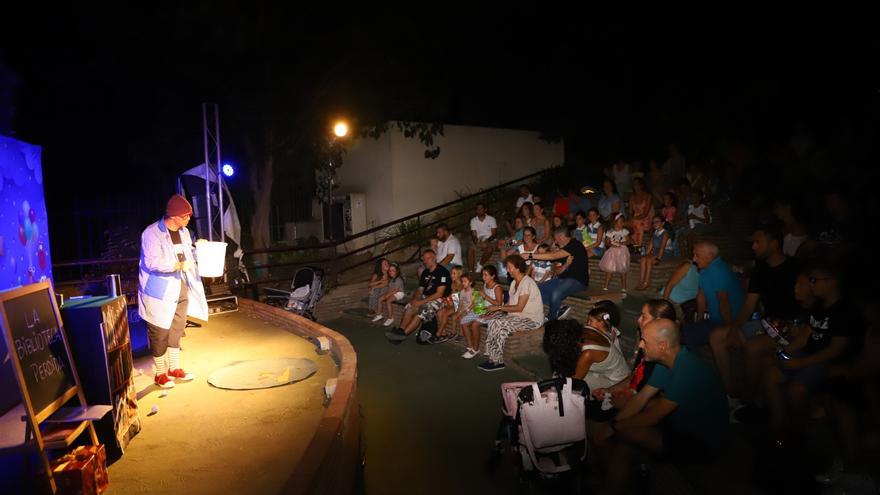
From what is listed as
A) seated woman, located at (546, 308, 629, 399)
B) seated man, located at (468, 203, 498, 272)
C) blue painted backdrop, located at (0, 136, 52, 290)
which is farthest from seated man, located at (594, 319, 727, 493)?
seated man, located at (468, 203, 498, 272)

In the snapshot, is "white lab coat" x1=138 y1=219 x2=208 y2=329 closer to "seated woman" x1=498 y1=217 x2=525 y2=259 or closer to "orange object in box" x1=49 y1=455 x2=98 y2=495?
"orange object in box" x1=49 y1=455 x2=98 y2=495

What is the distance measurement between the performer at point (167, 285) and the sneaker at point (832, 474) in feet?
17.7

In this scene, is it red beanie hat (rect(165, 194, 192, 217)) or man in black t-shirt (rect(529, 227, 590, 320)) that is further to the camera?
man in black t-shirt (rect(529, 227, 590, 320))

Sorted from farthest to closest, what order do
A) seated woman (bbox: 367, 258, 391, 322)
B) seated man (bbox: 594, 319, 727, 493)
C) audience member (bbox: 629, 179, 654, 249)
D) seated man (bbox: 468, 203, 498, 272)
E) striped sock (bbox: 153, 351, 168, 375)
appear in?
seated man (bbox: 468, 203, 498, 272) → seated woman (bbox: 367, 258, 391, 322) → audience member (bbox: 629, 179, 654, 249) → striped sock (bbox: 153, 351, 168, 375) → seated man (bbox: 594, 319, 727, 493)

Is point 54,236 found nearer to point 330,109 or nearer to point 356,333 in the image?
point 330,109

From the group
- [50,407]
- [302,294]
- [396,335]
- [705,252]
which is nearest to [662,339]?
[705,252]

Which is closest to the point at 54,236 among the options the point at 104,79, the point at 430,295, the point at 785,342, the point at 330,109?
the point at 104,79

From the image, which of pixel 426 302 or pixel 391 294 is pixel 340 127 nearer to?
pixel 391 294

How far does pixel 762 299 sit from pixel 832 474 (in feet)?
5.94

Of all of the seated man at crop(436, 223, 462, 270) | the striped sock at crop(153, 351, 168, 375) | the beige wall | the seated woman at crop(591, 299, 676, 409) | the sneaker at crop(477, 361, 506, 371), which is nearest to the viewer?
the seated woman at crop(591, 299, 676, 409)

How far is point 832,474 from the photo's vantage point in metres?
3.62

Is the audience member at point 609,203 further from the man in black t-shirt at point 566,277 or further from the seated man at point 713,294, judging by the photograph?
the seated man at point 713,294

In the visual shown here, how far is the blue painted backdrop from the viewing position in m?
4.30

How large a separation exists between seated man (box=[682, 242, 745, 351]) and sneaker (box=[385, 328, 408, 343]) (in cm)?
450
